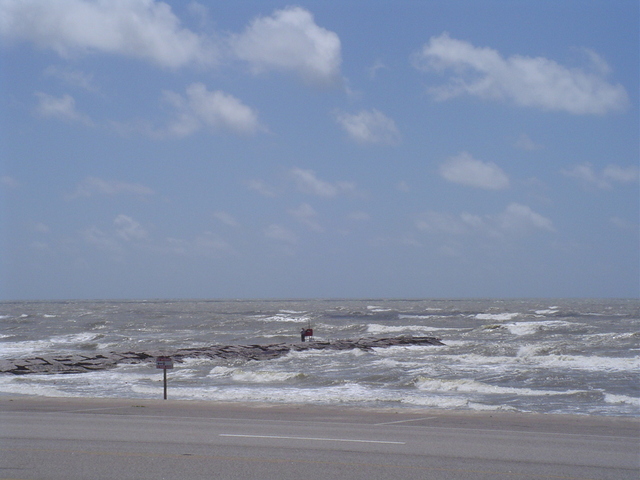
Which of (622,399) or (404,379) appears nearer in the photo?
(622,399)

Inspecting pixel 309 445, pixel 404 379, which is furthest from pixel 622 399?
pixel 309 445

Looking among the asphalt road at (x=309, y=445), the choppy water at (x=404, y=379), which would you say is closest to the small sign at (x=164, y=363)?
the choppy water at (x=404, y=379)

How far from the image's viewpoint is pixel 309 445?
11.6 metres

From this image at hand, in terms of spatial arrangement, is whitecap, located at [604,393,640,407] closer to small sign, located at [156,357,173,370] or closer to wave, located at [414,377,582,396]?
wave, located at [414,377,582,396]

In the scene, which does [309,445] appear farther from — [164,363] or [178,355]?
[178,355]

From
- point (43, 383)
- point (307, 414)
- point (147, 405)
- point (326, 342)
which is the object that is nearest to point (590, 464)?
point (307, 414)

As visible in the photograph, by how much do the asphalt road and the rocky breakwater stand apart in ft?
51.7

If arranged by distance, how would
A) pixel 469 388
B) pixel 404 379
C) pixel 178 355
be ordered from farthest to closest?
pixel 178 355
pixel 404 379
pixel 469 388

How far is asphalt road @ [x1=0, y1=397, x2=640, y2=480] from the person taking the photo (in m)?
9.41

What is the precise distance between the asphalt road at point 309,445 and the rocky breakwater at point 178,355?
51.7ft

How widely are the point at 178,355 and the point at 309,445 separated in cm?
2806

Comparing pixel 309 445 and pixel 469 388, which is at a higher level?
pixel 309 445

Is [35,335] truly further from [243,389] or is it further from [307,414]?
[307,414]

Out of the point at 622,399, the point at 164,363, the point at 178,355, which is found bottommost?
the point at 622,399
